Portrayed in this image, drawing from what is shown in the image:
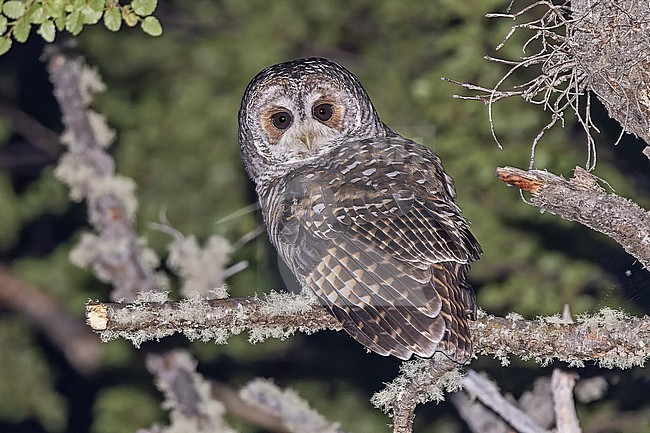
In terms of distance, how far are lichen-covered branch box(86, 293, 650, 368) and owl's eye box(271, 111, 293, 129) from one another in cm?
93

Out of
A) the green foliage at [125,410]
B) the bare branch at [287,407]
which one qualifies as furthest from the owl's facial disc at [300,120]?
the green foliage at [125,410]

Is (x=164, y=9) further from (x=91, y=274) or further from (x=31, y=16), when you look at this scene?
(x=31, y=16)

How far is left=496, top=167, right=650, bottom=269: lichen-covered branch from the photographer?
2.28m

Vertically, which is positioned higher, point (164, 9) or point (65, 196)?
point (164, 9)

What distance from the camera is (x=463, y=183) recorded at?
4887 mm

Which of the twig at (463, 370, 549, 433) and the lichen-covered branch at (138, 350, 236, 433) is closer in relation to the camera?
the twig at (463, 370, 549, 433)

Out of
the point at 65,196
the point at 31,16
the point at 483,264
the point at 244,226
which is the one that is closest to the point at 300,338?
the point at 244,226

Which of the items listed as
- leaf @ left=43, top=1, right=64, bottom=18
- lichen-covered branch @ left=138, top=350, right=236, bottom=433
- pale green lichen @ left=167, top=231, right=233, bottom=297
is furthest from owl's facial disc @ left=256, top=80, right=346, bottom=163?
lichen-covered branch @ left=138, top=350, right=236, bottom=433

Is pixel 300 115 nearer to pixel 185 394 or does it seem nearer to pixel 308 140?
pixel 308 140

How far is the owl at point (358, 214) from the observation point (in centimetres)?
251

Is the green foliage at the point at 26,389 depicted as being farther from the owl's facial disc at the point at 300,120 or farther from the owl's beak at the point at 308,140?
the owl's beak at the point at 308,140

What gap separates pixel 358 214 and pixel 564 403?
1.02 meters

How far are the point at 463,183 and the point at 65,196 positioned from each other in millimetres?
2241

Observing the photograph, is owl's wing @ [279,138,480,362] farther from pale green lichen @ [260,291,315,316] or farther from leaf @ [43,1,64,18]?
leaf @ [43,1,64,18]
